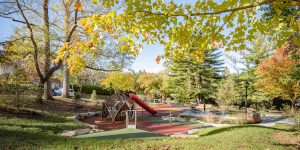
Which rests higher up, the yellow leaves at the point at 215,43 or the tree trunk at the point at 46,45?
the tree trunk at the point at 46,45

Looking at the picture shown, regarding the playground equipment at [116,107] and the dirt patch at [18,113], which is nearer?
the dirt patch at [18,113]

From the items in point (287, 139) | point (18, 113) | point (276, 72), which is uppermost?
point (276, 72)

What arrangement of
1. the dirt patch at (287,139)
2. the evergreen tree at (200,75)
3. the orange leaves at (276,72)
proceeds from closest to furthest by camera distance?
the dirt patch at (287,139) → the orange leaves at (276,72) → the evergreen tree at (200,75)

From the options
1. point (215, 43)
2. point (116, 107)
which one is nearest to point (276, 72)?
point (116, 107)

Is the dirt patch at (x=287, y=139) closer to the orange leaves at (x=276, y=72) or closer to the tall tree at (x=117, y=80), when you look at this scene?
the orange leaves at (x=276, y=72)

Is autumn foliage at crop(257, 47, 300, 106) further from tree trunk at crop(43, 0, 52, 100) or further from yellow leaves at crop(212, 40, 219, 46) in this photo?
tree trunk at crop(43, 0, 52, 100)

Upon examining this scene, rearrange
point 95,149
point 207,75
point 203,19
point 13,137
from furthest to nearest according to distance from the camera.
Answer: point 207,75
point 13,137
point 95,149
point 203,19

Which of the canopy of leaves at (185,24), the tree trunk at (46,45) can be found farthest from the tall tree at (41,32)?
the canopy of leaves at (185,24)

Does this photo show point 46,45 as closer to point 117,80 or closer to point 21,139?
point 21,139

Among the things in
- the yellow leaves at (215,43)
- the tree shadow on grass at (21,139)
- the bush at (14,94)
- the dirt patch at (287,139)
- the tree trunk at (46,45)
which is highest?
the tree trunk at (46,45)

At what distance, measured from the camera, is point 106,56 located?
71.2ft

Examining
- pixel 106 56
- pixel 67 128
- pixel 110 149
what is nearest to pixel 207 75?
pixel 106 56

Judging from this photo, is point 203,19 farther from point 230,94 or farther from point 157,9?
point 230,94

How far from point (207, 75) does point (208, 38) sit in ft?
103
